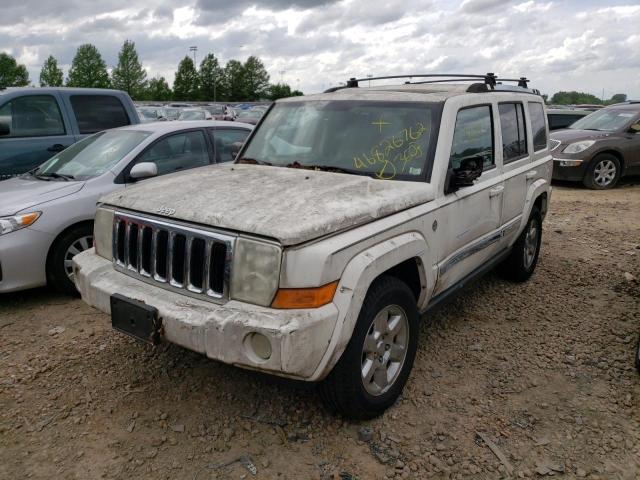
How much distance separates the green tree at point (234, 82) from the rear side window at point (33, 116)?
3691 inches

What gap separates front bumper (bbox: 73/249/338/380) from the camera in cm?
240

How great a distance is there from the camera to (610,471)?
8.86 feet

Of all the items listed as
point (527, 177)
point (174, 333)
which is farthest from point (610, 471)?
point (527, 177)

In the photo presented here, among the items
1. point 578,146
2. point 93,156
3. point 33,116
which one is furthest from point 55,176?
point 578,146

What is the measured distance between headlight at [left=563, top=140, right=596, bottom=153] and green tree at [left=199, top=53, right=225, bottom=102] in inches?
3480

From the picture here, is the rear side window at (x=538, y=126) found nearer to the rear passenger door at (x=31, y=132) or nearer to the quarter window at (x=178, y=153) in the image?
the quarter window at (x=178, y=153)

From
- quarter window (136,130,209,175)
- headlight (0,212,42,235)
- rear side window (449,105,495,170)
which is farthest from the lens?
quarter window (136,130,209,175)

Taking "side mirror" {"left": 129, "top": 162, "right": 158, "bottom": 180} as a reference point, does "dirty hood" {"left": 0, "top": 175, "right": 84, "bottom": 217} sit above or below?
below

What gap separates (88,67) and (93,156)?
288 feet

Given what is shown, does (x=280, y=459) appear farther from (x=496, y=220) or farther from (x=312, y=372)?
(x=496, y=220)

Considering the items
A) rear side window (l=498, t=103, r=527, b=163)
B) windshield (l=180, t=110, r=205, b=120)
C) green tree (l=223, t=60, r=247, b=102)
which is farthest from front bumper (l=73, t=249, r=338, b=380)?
green tree (l=223, t=60, r=247, b=102)

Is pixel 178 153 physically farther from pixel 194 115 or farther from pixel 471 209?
pixel 194 115

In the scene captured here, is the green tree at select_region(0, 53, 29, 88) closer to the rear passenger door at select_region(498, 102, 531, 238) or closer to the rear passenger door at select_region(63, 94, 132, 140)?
the rear passenger door at select_region(63, 94, 132, 140)

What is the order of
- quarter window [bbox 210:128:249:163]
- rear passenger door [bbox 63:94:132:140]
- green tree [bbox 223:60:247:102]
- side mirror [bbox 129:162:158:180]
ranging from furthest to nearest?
green tree [bbox 223:60:247:102]
rear passenger door [bbox 63:94:132:140]
quarter window [bbox 210:128:249:163]
side mirror [bbox 129:162:158:180]
